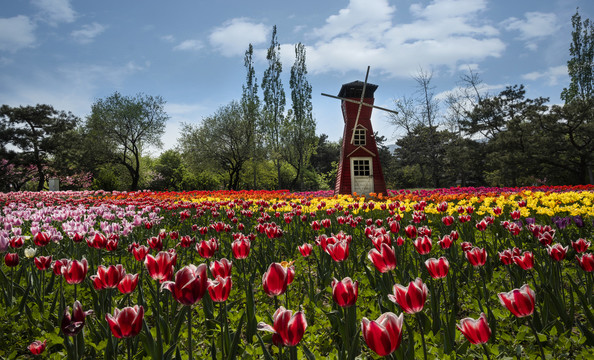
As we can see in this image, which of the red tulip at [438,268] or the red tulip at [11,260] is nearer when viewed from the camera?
the red tulip at [438,268]

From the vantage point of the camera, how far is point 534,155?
22938mm

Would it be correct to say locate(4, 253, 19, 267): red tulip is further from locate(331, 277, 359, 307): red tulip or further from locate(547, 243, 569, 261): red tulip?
locate(547, 243, 569, 261): red tulip

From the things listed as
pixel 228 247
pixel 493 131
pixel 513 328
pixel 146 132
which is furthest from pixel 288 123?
pixel 513 328

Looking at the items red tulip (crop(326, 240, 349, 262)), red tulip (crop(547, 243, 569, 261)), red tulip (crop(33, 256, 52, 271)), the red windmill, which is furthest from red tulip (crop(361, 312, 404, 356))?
the red windmill

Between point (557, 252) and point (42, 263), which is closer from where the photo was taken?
point (557, 252)

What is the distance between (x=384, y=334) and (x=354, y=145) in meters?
17.7

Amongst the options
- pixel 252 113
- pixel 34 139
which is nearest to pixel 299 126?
pixel 252 113

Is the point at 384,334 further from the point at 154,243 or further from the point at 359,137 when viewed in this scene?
the point at 359,137

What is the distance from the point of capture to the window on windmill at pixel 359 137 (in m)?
18.7

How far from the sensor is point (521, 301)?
1565 mm

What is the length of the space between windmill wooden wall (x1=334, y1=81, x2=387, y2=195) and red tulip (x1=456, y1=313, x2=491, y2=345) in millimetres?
16828

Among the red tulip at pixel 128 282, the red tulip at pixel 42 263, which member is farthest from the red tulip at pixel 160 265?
the red tulip at pixel 42 263

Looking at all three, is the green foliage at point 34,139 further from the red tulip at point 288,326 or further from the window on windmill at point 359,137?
the red tulip at point 288,326

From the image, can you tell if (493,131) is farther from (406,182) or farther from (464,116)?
(406,182)
